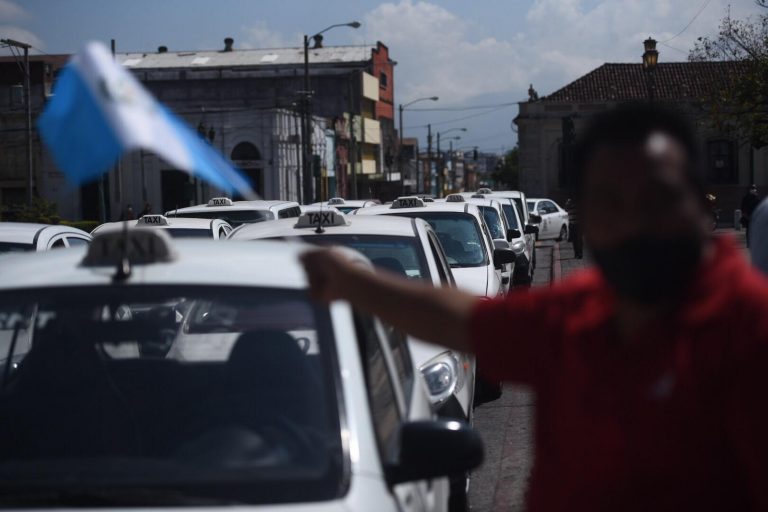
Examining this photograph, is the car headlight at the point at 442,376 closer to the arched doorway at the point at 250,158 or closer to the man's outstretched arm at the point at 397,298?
the man's outstretched arm at the point at 397,298

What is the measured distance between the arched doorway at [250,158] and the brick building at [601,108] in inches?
634

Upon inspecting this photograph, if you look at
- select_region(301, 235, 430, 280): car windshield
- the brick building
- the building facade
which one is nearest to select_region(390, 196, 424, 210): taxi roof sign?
select_region(301, 235, 430, 280): car windshield

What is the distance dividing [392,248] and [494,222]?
9695 mm

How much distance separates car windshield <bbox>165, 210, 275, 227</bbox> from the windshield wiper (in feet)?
40.8

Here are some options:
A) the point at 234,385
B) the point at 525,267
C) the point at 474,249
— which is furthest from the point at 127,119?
the point at 525,267

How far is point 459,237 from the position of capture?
41.9 feet

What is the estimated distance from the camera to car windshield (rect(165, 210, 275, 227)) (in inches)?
612

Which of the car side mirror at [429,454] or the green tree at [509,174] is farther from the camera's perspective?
the green tree at [509,174]

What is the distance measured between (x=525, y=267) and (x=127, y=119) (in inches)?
637

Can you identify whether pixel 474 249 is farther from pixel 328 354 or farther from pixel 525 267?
pixel 328 354

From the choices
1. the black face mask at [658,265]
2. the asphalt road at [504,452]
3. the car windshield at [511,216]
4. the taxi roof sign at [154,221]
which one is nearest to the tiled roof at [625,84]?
the car windshield at [511,216]

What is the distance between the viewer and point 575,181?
7.63ft

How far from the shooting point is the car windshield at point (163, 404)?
127 inches

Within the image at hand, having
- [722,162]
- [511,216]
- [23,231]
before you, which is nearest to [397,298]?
[23,231]
